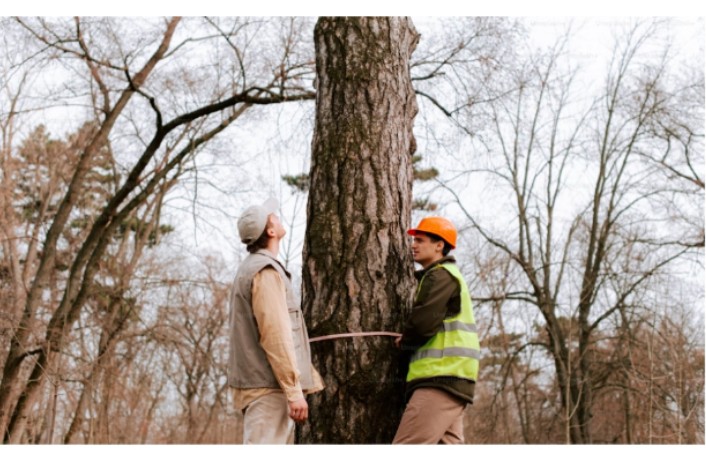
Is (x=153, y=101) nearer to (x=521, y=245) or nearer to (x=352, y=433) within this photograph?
(x=352, y=433)

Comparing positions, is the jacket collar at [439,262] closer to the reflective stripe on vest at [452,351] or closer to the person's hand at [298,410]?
the reflective stripe on vest at [452,351]

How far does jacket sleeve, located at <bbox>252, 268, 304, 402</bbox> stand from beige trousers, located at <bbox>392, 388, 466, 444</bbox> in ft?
1.86

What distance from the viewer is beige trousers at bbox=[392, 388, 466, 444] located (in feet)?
11.3

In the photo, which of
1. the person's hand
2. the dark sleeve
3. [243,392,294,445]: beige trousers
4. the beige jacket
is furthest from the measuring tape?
the person's hand

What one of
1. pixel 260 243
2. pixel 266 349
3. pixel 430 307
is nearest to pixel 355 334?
pixel 430 307

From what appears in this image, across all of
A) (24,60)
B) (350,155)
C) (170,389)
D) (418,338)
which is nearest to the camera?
(418,338)

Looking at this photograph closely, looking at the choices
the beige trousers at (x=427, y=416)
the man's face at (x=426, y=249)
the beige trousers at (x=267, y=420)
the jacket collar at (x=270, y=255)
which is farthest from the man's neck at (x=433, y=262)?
the beige trousers at (x=267, y=420)

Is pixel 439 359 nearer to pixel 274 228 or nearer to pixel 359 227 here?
pixel 359 227

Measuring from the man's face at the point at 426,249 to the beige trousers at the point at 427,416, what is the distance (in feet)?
2.30

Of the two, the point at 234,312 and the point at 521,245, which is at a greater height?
the point at 521,245

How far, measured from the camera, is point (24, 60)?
9.44m

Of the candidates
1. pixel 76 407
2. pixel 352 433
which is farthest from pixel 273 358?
pixel 76 407

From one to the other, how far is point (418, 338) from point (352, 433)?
1.99ft

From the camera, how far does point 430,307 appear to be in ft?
11.6
